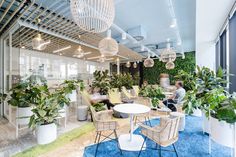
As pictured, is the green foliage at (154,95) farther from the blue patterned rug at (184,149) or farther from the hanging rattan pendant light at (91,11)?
the hanging rattan pendant light at (91,11)

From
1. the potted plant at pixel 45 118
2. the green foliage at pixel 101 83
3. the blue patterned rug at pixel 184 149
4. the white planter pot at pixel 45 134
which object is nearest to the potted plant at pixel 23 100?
the potted plant at pixel 45 118

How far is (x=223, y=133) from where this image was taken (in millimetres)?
2158

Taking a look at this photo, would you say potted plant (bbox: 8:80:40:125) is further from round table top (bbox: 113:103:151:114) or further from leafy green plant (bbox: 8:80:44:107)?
round table top (bbox: 113:103:151:114)

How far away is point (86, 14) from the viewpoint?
5.78ft

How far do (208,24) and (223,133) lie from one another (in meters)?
3.10

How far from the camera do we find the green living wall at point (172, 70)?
10383 millimetres

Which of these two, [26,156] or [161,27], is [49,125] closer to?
[26,156]

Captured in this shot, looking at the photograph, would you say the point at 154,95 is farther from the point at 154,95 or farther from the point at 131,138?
the point at 131,138

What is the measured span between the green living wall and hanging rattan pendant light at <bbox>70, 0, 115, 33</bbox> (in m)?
9.50

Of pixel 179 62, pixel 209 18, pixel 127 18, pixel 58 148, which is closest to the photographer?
pixel 58 148

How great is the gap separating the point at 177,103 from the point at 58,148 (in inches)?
147

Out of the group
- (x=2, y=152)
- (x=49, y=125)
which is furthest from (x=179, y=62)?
(x=2, y=152)

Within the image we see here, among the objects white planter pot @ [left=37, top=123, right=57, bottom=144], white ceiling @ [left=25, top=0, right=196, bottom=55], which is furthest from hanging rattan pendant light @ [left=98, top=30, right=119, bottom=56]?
white planter pot @ [left=37, top=123, right=57, bottom=144]

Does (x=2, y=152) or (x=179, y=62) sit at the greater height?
(x=179, y=62)
